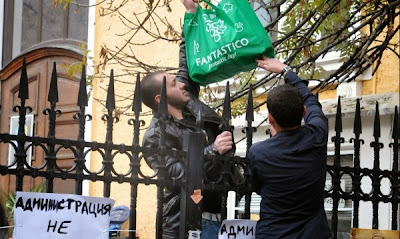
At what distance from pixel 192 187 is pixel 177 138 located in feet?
0.93

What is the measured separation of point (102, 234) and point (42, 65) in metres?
9.67

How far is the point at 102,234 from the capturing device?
12.7 ft

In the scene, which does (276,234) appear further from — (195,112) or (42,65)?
(42,65)

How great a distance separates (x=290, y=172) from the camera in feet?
13.0

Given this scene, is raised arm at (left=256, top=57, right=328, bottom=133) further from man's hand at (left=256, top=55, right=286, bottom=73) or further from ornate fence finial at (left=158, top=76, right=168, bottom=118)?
ornate fence finial at (left=158, top=76, right=168, bottom=118)

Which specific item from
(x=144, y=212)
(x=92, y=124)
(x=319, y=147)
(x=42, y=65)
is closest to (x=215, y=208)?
(x=319, y=147)

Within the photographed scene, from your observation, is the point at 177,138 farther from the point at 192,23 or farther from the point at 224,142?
the point at 192,23

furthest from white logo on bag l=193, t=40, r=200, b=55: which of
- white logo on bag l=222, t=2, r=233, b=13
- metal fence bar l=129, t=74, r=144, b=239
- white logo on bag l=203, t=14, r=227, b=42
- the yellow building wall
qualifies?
A: the yellow building wall

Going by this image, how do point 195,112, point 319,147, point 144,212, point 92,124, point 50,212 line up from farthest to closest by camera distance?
point 92,124
point 144,212
point 195,112
point 319,147
point 50,212

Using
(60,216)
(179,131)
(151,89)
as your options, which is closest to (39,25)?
(151,89)

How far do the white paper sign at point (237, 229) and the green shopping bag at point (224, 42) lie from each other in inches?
28.0

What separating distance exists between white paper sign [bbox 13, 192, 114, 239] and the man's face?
2.36 feet

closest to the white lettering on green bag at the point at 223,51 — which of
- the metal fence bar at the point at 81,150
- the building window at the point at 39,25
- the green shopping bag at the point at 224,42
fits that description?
the green shopping bag at the point at 224,42

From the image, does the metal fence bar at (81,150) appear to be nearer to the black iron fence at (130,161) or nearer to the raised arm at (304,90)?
the black iron fence at (130,161)
